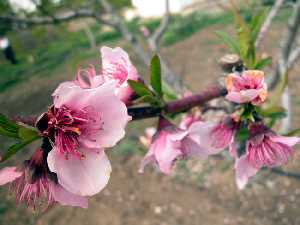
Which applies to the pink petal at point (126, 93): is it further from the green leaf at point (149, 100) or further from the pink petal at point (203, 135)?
the pink petal at point (203, 135)

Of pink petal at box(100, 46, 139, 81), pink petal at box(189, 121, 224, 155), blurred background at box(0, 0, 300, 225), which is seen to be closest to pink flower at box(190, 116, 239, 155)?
pink petal at box(189, 121, 224, 155)

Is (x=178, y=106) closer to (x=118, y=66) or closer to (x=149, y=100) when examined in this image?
(x=149, y=100)

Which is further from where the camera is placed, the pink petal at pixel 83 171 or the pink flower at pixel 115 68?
the pink flower at pixel 115 68

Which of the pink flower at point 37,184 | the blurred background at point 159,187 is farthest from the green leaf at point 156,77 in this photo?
the blurred background at point 159,187

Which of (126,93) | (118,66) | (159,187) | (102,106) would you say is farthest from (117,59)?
(159,187)

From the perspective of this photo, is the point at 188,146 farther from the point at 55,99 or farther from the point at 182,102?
the point at 55,99

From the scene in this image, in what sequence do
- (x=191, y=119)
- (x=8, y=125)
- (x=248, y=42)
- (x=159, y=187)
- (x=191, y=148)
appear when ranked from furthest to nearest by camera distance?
1. (x=159, y=187)
2. (x=191, y=119)
3. (x=248, y=42)
4. (x=191, y=148)
5. (x=8, y=125)
